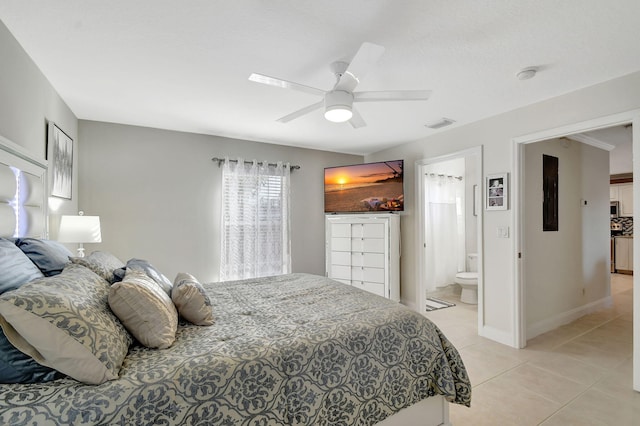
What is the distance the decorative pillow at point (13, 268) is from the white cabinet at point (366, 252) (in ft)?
11.3

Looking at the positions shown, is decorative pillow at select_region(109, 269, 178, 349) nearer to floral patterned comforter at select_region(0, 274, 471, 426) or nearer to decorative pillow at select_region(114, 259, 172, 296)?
floral patterned comforter at select_region(0, 274, 471, 426)

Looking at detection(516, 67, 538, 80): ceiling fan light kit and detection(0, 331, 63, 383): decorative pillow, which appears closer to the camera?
detection(0, 331, 63, 383): decorative pillow

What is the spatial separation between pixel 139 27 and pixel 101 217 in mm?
2481

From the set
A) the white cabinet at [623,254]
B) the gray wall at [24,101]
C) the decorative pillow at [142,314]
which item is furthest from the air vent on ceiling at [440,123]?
the white cabinet at [623,254]

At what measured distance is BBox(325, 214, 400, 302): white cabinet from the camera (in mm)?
4082

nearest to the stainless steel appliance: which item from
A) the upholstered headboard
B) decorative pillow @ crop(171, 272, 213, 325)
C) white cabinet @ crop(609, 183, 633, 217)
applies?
white cabinet @ crop(609, 183, 633, 217)

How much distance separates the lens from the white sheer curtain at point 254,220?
13.1 feet

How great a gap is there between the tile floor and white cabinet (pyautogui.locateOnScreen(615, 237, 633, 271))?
4249 mm

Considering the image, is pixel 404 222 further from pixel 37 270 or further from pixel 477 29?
pixel 37 270

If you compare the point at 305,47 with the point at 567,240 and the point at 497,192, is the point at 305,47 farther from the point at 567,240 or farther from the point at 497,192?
the point at 567,240

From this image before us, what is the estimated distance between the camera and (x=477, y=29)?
1.75 meters

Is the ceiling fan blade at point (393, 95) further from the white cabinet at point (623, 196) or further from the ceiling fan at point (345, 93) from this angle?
the white cabinet at point (623, 196)

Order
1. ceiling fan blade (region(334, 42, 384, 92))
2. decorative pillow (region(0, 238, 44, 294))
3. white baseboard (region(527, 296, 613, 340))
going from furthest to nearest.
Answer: white baseboard (region(527, 296, 613, 340))
ceiling fan blade (region(334, 42, 384, 92))
decorative pillow (region(0, 238, 44, 294))

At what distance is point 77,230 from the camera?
2.54 m
